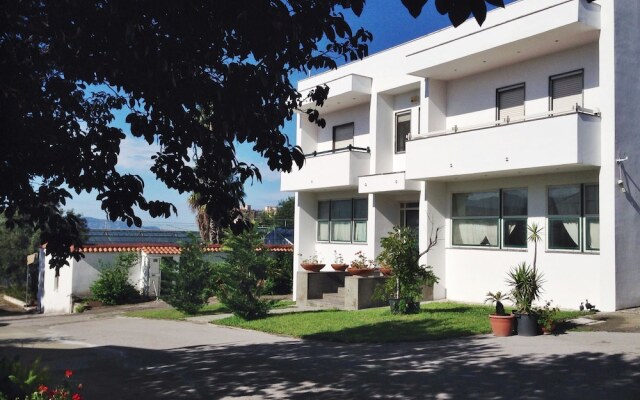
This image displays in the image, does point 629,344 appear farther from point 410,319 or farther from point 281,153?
point 281,153

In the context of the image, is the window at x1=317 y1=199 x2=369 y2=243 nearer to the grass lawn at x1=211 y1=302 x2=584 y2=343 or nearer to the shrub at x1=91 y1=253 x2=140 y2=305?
the grass lawn at x1=211 y1=302 x2=584 y2=343

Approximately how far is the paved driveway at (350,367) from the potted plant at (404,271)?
3198mm

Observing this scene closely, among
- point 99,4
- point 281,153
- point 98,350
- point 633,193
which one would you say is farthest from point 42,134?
point 633,193

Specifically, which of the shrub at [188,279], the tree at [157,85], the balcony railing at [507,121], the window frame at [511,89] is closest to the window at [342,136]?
the balcony railing at [507,121]

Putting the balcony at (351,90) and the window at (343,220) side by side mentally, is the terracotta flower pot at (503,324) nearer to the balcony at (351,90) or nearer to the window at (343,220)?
the window at (343,220)

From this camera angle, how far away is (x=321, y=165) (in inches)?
923

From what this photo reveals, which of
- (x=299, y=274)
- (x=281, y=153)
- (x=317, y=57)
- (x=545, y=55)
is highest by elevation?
(x=545, y=55)

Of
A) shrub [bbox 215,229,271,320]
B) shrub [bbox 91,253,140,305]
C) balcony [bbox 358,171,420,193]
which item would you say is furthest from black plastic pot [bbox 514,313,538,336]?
shrub [bbox 91,253,140,305]

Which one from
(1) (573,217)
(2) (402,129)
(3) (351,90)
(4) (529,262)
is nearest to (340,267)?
(2) (402,129)

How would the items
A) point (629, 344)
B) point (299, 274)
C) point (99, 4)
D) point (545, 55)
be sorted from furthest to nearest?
point (299, 274) → point (545, 55) → point (629, 344) → point (99, 4)

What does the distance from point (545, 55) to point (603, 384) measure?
10.7m

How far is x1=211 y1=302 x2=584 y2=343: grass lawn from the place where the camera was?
13500 mm

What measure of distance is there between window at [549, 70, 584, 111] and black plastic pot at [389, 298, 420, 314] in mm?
6331

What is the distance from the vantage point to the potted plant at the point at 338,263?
22625 millimetres
